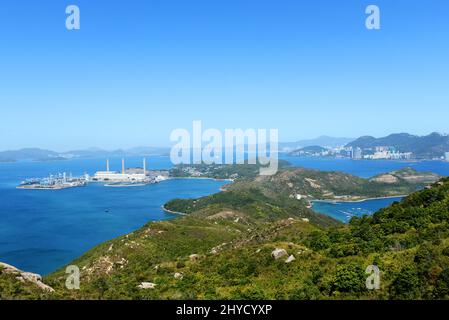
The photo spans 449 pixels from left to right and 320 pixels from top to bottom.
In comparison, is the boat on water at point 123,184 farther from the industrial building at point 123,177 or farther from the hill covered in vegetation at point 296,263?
the hill covered in vegetation at point 296,263

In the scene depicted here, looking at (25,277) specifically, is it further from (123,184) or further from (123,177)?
(123,177)

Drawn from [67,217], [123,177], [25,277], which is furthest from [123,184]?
[25,277]

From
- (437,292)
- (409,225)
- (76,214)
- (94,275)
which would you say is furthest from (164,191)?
(437,292)

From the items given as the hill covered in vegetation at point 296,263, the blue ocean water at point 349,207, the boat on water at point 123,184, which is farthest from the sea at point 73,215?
the hill covered in vegetation at point 296,263

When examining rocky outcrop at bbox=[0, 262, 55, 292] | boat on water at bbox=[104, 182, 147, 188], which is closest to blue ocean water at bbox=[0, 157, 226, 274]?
boat on water at bbox=[104, 182, 147, 188]

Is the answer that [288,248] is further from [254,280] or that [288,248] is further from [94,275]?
[94,275]
